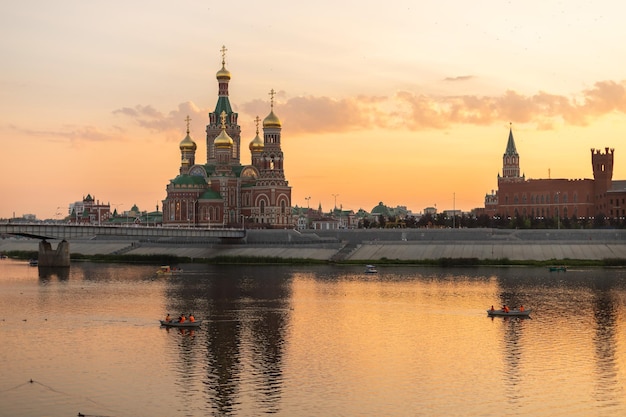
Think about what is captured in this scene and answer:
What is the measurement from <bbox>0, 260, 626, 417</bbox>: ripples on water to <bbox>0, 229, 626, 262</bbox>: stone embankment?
118ft

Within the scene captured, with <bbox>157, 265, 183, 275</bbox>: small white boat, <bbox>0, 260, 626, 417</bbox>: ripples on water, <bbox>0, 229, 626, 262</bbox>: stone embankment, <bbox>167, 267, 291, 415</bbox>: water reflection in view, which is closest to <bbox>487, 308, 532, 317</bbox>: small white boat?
<bbox>0, 260, 626, 417</bbox>: ripples on water

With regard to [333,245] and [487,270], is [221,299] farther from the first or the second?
[333,245]

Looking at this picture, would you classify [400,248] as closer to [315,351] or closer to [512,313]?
[512,313]

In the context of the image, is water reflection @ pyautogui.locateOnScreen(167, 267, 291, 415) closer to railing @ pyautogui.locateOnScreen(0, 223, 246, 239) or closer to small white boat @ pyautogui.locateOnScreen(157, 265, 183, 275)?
small white boat @ pyautogui.locateOnScreen(157, 265, 183, 275)

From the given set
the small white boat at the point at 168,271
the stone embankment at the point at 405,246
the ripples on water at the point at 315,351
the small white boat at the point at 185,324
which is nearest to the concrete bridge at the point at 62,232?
the stone embankment at the point at 405,246

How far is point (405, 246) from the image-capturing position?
519ft

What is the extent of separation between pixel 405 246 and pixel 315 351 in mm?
95560

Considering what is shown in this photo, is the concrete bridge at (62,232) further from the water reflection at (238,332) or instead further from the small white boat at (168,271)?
the water reflection at (238,332)

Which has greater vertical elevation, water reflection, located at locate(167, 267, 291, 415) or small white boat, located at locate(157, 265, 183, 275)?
small white boat, located at locate(157, 265, 183, 275)

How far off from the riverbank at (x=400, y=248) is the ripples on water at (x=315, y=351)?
34.3 metres

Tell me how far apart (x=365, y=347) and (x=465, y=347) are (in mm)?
7334

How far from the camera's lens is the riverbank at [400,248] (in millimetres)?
145625

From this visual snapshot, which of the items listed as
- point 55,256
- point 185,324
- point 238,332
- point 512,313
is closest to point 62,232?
point 55,256

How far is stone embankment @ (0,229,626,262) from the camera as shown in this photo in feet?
485
